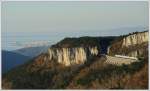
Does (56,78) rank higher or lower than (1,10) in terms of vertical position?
lower

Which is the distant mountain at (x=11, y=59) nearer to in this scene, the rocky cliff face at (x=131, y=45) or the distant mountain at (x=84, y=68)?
the distant mountain at (x=84, y=68)

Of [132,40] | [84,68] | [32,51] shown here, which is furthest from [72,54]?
[132,40]

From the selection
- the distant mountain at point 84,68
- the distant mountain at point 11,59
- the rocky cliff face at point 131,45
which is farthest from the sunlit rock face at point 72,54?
the distant mountain at point 11,59

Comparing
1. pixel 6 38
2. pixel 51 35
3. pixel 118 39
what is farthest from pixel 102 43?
pixel 6 38

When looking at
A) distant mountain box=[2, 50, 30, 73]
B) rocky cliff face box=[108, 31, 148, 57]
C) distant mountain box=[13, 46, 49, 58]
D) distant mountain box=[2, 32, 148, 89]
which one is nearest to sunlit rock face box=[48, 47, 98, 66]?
distant mountain box=[2, 32, 148, 89]

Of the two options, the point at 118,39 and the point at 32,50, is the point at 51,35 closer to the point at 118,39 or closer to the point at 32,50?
the point at 32,50

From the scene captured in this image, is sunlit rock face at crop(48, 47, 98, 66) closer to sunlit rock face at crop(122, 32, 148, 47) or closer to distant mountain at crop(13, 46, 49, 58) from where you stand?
distant mountain at crop(13, 46, 49, 58)
